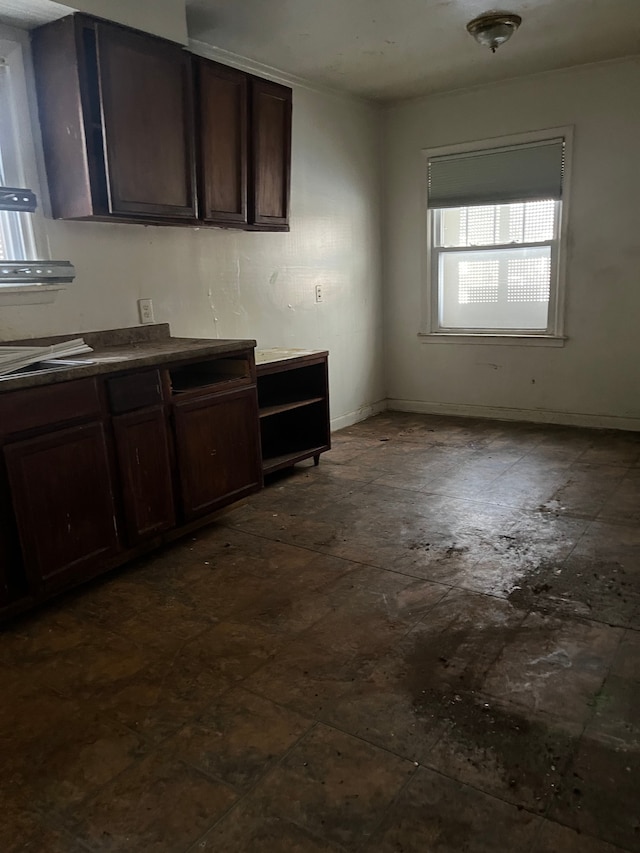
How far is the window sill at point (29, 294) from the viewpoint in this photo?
2752mm

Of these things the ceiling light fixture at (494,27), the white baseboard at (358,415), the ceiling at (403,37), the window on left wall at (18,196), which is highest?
the ceiling at (403,37)

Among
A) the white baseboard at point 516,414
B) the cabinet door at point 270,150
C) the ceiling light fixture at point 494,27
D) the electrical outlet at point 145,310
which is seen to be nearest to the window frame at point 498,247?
the white baseboard at point 516,414

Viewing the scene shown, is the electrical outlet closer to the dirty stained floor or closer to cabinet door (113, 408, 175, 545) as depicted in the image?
cabinet door (113, 408, 175, 545)

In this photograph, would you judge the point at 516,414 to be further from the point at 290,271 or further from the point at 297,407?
the point at 290,271

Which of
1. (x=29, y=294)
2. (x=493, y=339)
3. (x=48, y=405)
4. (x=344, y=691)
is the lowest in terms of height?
(x=344, y=691)

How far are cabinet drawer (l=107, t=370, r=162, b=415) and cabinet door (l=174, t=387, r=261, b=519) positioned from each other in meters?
0.15

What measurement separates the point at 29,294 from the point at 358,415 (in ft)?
9.98

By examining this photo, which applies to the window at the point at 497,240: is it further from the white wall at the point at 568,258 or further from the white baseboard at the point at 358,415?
the white baseboard at the point at 358,415

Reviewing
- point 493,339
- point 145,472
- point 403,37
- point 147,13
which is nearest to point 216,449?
point 145,472

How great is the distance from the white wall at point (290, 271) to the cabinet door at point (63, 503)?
0.74 m

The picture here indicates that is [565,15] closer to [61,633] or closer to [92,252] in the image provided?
[92,252]

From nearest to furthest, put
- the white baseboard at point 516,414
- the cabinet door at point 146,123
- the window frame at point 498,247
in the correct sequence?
1. the cabinet door at point 146,123
2. the window frame at point 498,247
3. the white baseboard at point 516,414

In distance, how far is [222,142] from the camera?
10.7 feet

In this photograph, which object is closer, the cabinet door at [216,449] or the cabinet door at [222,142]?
the cabinet door at [216,449]
